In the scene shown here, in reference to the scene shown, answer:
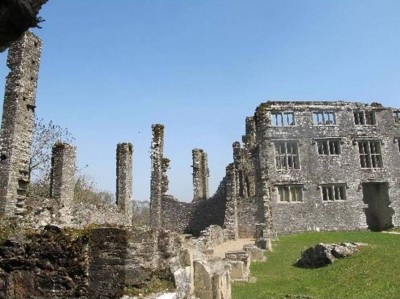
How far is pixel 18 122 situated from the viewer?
1493 cm

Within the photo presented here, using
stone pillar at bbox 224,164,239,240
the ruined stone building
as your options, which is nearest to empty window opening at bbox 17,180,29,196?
stone pillar at bbox 224,164,239,240

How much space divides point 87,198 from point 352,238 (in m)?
25.5

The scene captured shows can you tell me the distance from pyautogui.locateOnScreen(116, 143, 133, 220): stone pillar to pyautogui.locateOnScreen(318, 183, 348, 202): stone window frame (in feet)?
59.0

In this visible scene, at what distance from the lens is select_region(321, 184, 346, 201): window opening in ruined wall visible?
35656 millimetres

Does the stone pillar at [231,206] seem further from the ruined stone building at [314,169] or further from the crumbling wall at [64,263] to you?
the crumbling wall at [64,263]

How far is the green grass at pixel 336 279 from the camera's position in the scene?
38.7ft

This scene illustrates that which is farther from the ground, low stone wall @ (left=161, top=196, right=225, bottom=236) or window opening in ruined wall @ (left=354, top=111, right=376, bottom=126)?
window opening in ruined wall @ (left=354, top=111, right=376, bottom=126)

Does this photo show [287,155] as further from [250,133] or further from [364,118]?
[364,118]

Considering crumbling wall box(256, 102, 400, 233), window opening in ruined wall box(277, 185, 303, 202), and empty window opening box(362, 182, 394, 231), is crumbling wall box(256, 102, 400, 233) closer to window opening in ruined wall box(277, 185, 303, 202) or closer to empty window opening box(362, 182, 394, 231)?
window opening in ruined wall box(277, 185, 303, 202)

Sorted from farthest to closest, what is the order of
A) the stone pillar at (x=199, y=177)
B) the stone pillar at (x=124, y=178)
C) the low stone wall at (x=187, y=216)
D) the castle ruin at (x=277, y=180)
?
the stone pillar at (x=199, y=177) < the low stone wall at (x=187, y=216) < the stone pillar at (x=124, y=178) < the castle ruin at (x=277, y=180)

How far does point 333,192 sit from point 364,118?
7.71 metres

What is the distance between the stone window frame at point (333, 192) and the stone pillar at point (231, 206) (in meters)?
8.30

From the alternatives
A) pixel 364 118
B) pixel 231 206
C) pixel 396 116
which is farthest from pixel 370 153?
pixel 231 206

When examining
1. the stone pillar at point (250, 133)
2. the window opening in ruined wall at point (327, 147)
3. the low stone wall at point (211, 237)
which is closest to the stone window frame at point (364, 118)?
the window opening in ruined wall at point (327, 147)
